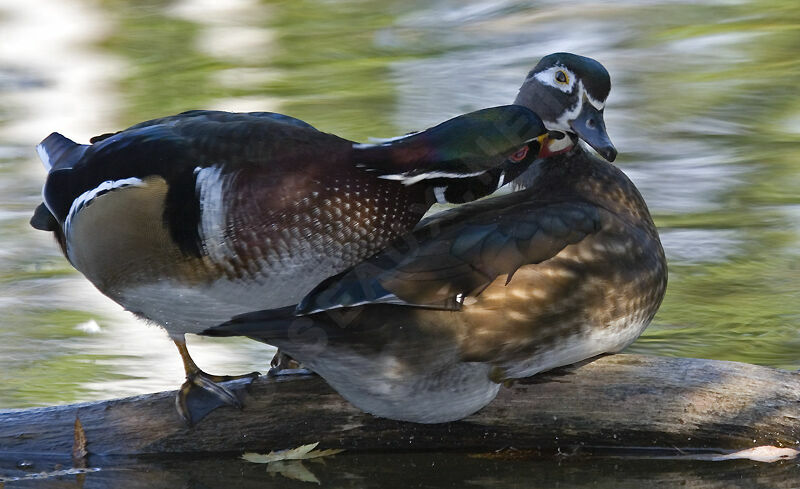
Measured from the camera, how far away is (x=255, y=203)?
374cm

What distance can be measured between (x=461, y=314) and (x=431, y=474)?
48 cm

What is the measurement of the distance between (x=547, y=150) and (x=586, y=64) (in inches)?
11.3

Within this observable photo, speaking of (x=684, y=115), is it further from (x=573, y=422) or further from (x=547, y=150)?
(x=573, y=422)

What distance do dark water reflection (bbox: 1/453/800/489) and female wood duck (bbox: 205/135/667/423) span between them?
16cm

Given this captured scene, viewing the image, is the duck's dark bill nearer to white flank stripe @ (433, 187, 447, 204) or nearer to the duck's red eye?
the duck's red eye

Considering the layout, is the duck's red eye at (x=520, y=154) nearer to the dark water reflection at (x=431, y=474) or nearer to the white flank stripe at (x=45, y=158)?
the dark water reflection at (x=431, y=474)

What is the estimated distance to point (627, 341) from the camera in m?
4.01

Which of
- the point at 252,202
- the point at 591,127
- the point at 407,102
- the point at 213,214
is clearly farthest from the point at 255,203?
the point at 407,102

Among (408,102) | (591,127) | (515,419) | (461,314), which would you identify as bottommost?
(408,102)

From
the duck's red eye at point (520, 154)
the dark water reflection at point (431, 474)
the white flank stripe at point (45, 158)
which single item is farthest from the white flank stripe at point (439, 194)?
the white flank stripe at point (45, 158)

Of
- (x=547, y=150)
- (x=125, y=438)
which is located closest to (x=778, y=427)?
(x=547, y=150)

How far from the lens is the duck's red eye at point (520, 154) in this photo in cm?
382

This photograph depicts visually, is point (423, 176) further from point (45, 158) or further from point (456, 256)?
point (45, 158)

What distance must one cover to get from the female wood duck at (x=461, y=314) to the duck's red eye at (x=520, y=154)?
19 cm
